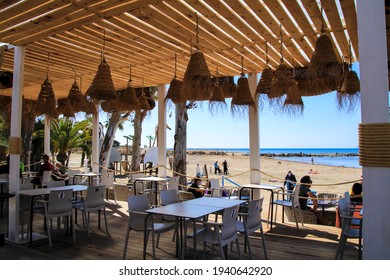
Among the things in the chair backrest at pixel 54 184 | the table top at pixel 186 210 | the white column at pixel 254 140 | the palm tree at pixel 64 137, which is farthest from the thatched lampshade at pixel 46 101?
the palm tree at pixel 64 137

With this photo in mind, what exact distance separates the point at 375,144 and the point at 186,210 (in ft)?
8.18

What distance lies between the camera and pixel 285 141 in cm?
8469

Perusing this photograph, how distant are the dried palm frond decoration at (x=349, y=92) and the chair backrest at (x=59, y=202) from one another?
4512mm

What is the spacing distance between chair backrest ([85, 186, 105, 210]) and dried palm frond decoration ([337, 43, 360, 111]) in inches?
168

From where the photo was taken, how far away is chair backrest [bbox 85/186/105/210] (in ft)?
17.4

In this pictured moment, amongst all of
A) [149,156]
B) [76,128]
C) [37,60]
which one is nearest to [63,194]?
[37,60]

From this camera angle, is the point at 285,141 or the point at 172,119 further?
the point at 285,141

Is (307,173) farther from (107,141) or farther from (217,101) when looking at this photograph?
(217,101)

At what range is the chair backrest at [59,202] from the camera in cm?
468

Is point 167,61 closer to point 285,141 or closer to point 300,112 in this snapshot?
point 300,112

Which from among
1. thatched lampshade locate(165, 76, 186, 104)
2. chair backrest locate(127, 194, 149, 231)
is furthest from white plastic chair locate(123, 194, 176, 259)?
thatched lampshade locate(165, 76, 186, 104)

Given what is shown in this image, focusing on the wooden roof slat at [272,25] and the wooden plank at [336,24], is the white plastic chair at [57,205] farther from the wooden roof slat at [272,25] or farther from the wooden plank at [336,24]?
the wooden plank at [336,24]

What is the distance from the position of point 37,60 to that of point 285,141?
83.1 m

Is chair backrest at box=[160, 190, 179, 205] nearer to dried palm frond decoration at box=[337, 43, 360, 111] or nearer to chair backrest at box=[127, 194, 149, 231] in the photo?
chair backrest at box=[127, 194, 149, 231]
